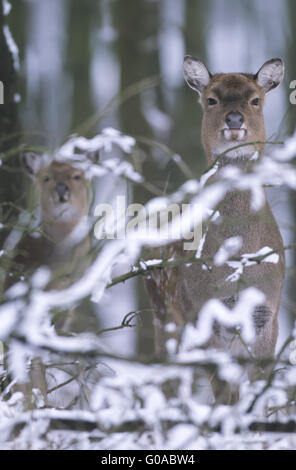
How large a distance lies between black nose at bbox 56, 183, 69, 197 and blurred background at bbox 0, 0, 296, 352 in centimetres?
151

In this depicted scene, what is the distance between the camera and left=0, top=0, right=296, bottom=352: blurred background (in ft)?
34.9

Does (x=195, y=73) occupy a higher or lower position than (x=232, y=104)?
higher

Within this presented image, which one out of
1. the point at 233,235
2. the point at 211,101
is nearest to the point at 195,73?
the point at 211,101

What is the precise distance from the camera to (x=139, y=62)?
1067 cm

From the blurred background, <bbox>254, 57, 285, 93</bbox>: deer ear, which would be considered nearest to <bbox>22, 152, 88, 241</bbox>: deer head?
the blurred background

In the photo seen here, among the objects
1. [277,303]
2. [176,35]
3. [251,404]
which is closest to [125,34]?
[176,35]

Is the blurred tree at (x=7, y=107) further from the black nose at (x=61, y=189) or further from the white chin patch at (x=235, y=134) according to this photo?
the white chin patch at (x=235, y=134)

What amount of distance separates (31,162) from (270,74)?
9.03 feet

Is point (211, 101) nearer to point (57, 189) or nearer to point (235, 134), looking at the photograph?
point (235, 134)

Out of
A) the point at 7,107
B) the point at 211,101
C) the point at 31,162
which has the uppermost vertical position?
the point at 31,162

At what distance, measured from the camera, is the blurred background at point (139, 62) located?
1063 centimetres

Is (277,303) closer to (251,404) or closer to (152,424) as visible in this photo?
(251,404)

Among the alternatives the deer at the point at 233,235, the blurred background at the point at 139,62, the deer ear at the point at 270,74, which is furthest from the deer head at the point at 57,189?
the deer ear at the point at 270,74

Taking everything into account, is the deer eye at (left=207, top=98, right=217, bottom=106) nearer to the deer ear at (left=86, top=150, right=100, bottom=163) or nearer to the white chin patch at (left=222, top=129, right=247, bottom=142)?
the white chin patch at (left=222, top=129, right=247, bottom=142)
